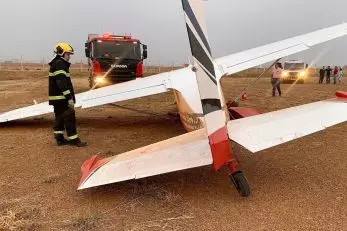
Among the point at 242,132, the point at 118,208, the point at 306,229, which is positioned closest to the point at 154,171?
the point at 118,208

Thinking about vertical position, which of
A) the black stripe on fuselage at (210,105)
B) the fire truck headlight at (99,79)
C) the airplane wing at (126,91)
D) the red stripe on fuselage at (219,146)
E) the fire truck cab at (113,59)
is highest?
the black stripe on fuselage at (210,105)

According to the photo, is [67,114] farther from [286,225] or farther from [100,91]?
[286,225]

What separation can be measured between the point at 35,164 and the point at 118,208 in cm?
290

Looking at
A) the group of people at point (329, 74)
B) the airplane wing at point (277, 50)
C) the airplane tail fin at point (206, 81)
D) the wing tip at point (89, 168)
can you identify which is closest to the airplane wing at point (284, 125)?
the airplane tail fin at point (206, 81)

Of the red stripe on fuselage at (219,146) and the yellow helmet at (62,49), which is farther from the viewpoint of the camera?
the yellow helmet at (62,49)

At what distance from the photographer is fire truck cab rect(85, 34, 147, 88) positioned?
70.5 feet

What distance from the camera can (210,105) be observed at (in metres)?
4.97

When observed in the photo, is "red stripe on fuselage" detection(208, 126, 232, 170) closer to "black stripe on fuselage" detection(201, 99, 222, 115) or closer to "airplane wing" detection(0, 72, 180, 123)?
"black stripe on fuselage" detection(201, 99, 222, 115)

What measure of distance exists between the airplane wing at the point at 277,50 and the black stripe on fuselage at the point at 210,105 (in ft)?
16.8

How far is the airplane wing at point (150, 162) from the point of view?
4.99 metres

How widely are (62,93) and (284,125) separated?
210 inches

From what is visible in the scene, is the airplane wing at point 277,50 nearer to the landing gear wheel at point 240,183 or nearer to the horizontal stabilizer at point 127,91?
the horizontal stabilizer at point 127,91

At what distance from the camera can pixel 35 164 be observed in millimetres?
7480

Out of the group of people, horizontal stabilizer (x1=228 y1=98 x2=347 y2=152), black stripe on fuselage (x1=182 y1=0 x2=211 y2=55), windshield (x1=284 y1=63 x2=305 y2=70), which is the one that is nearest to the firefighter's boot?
horizontal stabilizer (x1=228 y1=98 x2=347 y2=152)
